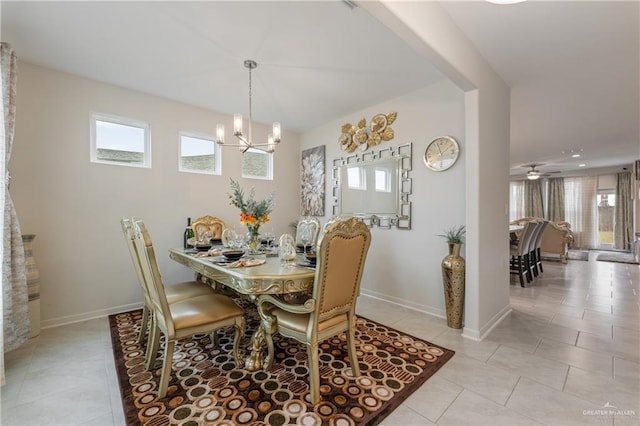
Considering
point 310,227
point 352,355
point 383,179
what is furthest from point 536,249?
point 352,355

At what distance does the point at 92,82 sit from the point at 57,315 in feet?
8.56

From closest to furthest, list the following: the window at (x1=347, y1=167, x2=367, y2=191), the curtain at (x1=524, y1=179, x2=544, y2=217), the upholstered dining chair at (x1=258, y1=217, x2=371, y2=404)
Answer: the upholstered dining chair at (x1=258, y1=217, x2=371, y2=404)
the window at (x1=347, y1=167, x2=367, y2=191)
the curtain at (x1=524, y1=179, x2=544, y2=217)

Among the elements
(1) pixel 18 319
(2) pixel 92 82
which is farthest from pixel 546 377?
(2) pixel 92 82

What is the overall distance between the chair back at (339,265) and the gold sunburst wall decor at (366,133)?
7.30ft

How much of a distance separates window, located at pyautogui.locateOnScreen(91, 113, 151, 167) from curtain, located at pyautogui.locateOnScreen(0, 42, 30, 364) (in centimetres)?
79

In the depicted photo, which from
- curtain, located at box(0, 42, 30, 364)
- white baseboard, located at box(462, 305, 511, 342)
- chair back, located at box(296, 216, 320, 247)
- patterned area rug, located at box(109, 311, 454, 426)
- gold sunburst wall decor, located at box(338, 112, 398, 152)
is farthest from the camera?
gold sunburst wall decor, located at box(338, 112, 398, 152)

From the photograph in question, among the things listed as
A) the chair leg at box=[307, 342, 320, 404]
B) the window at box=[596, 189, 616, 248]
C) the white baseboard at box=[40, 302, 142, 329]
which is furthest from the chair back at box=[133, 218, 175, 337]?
the window at box=[596, 189, 616, 248]

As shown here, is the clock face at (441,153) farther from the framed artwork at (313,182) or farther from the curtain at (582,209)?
the curtain at (582,209)

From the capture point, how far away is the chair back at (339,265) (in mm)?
1660

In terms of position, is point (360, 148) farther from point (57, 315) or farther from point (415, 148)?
point (57, 315)

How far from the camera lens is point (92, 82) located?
3.05 metres

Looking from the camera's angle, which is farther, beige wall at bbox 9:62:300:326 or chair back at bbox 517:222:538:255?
chair back at bbox 517:222:538:255

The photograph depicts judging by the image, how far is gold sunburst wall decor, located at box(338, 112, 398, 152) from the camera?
360 centimetres

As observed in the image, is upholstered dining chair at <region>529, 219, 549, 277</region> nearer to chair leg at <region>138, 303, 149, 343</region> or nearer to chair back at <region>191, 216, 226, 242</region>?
chair back at <region>191, 216, 226, 242</region>
